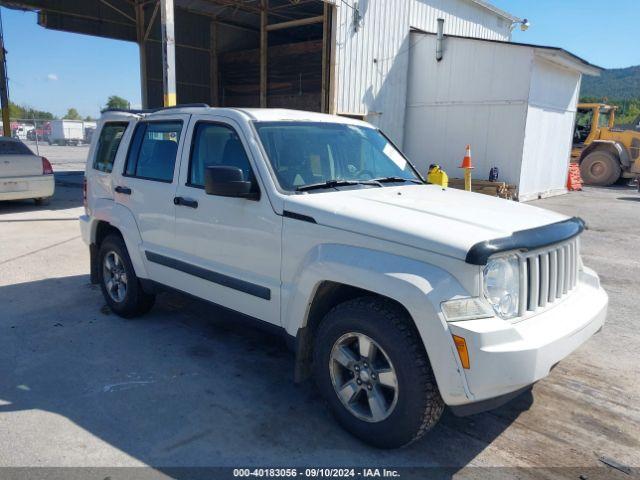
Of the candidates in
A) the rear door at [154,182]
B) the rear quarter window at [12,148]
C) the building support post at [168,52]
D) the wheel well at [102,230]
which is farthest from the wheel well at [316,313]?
the rear quarter window at [12,148]

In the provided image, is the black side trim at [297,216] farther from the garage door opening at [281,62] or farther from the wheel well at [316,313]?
the garage door opening at [281,62]

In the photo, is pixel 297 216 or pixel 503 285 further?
pixel 297 216

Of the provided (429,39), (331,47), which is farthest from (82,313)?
(429,39)

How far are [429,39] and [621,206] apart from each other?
295 inches

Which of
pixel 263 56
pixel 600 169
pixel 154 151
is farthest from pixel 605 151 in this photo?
pixel 154 151

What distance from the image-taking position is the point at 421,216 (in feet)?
9.88

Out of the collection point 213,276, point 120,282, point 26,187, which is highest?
point 213,276

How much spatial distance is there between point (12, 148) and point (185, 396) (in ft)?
33.3

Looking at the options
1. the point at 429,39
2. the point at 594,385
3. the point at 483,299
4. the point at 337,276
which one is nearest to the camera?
the point at 483,299

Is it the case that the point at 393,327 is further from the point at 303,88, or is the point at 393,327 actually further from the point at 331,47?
the point at 303,88

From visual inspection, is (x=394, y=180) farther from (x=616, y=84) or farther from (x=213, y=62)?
(x=616, y=84)

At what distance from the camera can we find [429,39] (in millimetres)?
15695

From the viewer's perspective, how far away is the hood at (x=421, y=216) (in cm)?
273

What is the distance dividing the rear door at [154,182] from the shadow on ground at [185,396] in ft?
2.33
